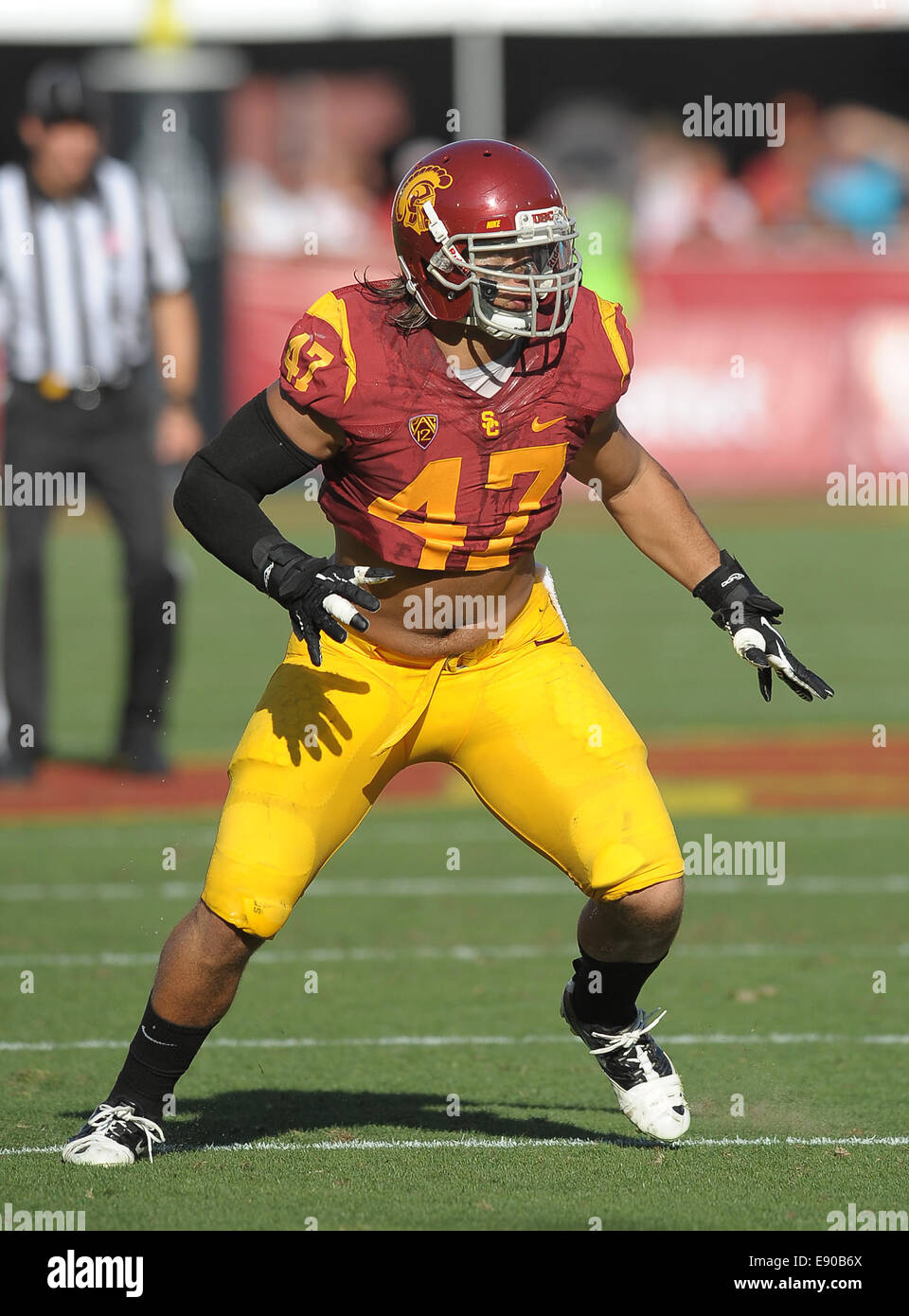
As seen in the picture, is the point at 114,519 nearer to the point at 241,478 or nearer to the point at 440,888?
the point at 440,888

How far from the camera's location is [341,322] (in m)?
4.16

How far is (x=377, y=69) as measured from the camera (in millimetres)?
25016

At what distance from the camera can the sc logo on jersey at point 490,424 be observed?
4215 millimetres

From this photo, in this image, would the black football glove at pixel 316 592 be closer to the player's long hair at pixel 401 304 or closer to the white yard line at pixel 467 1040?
the player's long hair at pixel 401 304

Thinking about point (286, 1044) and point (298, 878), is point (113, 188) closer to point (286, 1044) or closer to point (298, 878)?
point (286, 1044)

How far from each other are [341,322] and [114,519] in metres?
4.88

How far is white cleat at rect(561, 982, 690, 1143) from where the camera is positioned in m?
4.44

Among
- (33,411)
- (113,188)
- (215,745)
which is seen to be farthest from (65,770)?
(113,188)

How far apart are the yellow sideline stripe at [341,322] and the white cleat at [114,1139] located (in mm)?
1493

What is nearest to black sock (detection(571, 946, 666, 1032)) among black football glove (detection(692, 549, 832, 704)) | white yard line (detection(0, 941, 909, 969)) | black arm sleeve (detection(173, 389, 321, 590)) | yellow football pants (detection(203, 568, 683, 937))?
yellow football pants (detection(203, 568, 683, 937))

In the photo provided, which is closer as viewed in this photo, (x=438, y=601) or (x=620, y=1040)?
(x=438, y=601)

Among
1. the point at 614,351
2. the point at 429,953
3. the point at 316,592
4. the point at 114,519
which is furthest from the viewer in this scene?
the point at 114,519

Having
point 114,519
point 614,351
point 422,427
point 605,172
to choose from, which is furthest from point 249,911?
point 605,172

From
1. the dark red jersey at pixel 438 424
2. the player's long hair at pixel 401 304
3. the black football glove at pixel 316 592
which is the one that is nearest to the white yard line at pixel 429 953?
the dark red jersey at pixel 438 424
